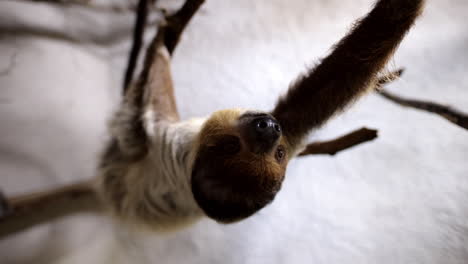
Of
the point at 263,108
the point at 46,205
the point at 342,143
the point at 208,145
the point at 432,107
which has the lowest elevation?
the point at 46,205

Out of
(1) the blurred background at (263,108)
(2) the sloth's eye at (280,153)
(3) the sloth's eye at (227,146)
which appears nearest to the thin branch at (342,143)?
(1) the blurred background at (263,108)

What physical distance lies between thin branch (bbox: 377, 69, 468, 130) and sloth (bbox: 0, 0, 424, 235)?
97mm

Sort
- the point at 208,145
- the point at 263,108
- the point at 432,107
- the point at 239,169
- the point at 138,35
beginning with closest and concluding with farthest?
1. the point at 239,169
2. the point at 208,145
3. the point at 432,107
4. the point at 263,108
5. the point at 138,35

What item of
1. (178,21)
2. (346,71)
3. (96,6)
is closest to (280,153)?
(346,71)

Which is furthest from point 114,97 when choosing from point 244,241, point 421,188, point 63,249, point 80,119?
point 421,188

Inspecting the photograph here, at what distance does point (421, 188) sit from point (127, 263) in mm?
1221

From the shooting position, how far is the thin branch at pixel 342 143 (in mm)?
1262

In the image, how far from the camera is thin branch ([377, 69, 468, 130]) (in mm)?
1019

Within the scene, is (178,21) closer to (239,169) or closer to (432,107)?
Result: (239,169)

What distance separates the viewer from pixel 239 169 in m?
0.92

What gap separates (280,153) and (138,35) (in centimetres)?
107

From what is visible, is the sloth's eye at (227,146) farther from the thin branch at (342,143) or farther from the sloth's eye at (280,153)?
the thin branch at (342,143)

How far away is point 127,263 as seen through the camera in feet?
5.13

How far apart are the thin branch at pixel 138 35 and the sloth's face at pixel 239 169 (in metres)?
0.92
